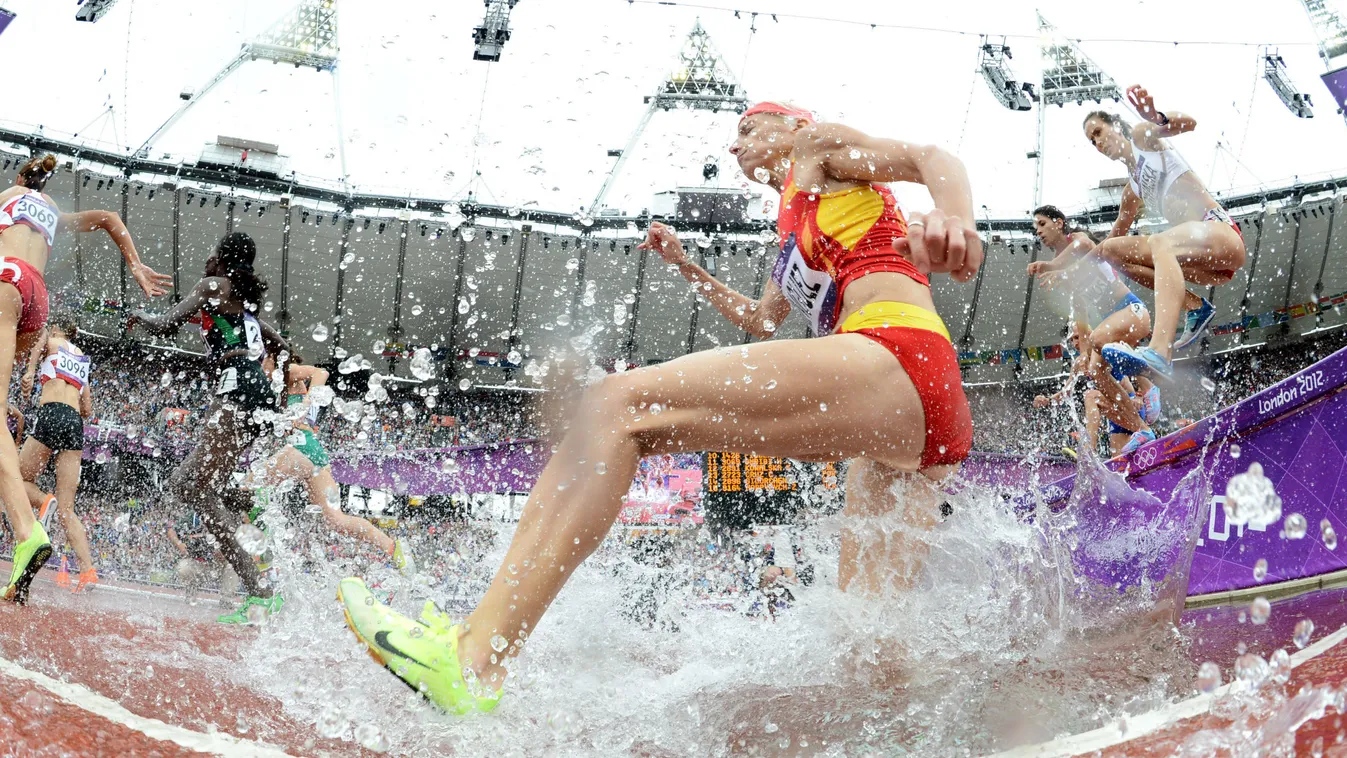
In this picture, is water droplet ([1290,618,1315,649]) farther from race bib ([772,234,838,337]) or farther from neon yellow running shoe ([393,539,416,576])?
neon yellow running shoe ([393,539,416,576])

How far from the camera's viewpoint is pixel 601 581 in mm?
3047

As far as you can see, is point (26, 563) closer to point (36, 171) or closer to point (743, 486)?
point (36, 171)

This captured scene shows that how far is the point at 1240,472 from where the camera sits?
269cm

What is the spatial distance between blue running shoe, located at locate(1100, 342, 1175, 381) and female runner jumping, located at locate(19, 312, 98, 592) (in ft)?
17.2

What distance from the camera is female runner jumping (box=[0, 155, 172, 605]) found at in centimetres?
266

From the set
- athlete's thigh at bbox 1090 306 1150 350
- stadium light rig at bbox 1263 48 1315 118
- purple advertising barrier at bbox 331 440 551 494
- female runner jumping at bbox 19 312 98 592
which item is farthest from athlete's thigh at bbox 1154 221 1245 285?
stadium light rig at bbox 1263 48 1315 118

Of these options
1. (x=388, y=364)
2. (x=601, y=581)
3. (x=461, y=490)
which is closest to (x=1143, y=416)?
(x=601, y=581)

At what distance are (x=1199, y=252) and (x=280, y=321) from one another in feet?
67.1

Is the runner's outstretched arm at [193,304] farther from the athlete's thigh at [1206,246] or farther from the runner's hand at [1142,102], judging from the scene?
the athlete's thigh at [1206,246]

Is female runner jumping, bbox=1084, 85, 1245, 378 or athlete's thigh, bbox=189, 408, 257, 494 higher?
female runner jumping, bbox=1084, 85, 1245, 378

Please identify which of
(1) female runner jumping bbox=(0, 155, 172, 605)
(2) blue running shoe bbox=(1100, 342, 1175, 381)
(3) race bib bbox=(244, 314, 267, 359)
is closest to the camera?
(1) female runner jumping bbox=(0, 155, 172, 605)

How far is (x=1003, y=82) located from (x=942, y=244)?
22.4m

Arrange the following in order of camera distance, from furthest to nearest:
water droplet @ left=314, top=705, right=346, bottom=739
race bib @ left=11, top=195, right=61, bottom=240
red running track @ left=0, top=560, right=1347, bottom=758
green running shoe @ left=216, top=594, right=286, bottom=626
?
1. race bib @ left=11, top=195, right=61, bottom=240
2. green running shoe @ left=216, top=594, right=286, bottom=626
3. water droplet @ left=314, top=705, right=346, bottom=739
4. red running track @ left=0, top=560, right=1347, bottom=758

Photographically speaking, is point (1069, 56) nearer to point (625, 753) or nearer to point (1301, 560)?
point (1301, 560)
